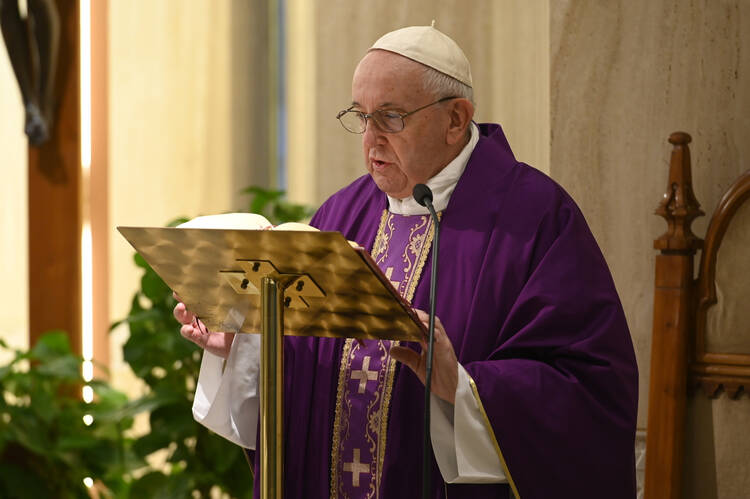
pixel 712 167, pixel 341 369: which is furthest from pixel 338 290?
pixel 712 167

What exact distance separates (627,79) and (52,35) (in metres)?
3.31

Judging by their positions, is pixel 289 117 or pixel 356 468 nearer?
pixel 356 468

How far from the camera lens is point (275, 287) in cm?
193

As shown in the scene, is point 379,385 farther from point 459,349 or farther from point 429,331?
point 429,331

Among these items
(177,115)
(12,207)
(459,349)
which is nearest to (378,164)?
(459,349)

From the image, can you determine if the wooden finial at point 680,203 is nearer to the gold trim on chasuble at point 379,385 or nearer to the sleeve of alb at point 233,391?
the gold trim on chasuble at point 379,385

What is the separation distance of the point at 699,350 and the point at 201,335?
150 centimetres

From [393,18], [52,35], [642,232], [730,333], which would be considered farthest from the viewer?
[52,35]

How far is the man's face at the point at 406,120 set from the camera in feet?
8.02

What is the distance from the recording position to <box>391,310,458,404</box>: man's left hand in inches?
77.9

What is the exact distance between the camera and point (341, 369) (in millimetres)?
2547

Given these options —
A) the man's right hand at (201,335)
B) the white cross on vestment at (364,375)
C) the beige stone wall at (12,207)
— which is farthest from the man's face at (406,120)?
the beige stone wall at (12,207)

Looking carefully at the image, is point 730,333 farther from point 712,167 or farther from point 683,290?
point 712,167

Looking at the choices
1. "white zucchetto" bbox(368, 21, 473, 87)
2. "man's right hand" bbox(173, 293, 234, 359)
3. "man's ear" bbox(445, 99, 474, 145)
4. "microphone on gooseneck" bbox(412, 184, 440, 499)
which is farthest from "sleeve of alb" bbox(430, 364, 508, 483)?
"white zucchetto" bbox(368, 21, 473, 87)
